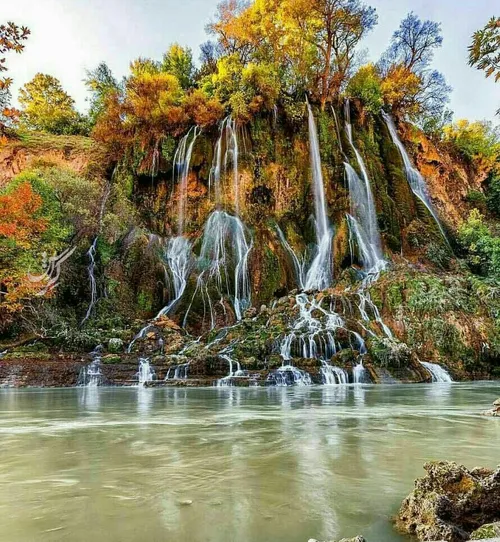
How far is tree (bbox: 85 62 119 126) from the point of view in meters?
31.2

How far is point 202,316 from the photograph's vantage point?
19.8 metres

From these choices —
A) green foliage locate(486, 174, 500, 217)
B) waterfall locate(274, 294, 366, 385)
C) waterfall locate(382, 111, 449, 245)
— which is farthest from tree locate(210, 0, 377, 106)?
waterfall locate(274, 294, 366, 385)

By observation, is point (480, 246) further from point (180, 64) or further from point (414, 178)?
point (180, 64)

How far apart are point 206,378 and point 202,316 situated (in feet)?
21.1

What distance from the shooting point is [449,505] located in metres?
2.46

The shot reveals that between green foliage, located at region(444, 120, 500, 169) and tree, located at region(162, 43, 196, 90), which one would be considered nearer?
tree, located at region(162, 43, 196, 90)

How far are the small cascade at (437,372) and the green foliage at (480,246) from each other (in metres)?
9.82

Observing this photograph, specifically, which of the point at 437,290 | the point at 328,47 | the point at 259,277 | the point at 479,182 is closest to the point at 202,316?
the point at 259,277

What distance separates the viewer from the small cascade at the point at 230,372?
1328 cm

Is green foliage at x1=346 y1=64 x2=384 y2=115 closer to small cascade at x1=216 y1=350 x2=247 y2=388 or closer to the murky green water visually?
small cascade at x1=216 y1=350 x2=247 y2=388

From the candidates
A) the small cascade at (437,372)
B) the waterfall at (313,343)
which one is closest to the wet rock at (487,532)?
the waterfall at (313,343)

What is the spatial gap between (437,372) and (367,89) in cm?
1980

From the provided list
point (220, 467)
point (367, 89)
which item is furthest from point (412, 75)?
point (220, 467)

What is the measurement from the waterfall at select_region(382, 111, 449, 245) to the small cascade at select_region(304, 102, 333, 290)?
5.97 meters
